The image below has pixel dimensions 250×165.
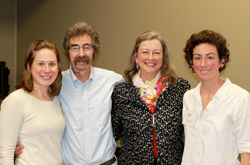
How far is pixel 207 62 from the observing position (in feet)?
5.73

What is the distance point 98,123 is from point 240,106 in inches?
45.3

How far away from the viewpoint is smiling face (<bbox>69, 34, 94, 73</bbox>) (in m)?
2.20

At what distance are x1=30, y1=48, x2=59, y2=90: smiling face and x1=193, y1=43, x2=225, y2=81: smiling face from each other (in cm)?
111

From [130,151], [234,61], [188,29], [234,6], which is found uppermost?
[234,6]

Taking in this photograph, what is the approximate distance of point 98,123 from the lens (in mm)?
2184

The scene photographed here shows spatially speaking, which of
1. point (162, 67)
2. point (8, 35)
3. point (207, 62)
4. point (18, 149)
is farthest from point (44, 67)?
point (8, 35)

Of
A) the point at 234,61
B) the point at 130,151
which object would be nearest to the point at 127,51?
the point at 234,61

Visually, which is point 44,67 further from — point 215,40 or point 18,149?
point 215,40

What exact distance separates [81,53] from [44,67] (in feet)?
1.26

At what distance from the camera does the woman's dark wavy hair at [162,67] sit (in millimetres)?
2186

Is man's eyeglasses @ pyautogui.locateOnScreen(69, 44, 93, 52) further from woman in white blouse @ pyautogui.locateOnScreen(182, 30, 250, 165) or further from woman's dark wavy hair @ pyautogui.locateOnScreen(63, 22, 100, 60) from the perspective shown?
woman in white blouse @ pyautogui.locateOnScreen(182, 30, 250, 165)

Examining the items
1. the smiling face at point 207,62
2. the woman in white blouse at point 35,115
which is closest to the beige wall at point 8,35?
the woman in white blouse at point 35,115

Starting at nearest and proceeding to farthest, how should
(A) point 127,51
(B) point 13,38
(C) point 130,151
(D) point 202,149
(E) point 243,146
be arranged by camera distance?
(E) point 243,146, (D) point 202,149, (C) point 130,151, (A) point 127,51, (B) point 13,38

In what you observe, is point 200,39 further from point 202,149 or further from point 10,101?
point 10,101
